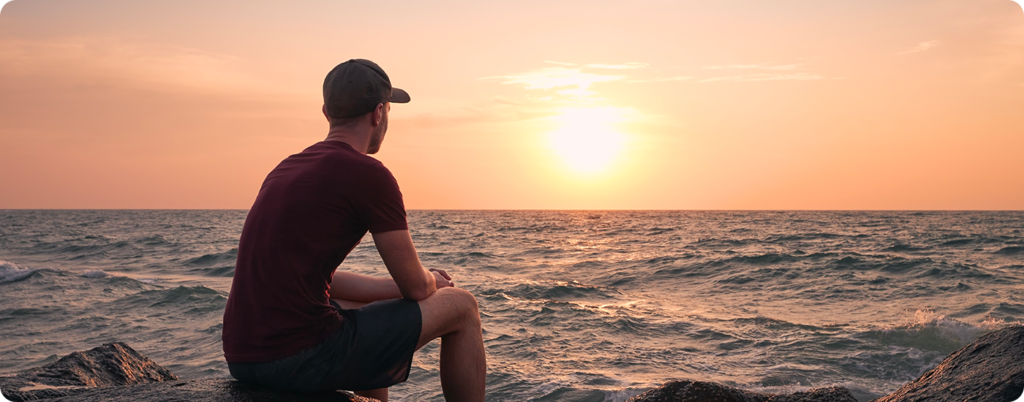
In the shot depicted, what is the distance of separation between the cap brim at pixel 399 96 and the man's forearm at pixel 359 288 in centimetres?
82

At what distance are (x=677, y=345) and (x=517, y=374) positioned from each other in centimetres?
265

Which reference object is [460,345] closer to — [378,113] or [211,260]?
[378,113]

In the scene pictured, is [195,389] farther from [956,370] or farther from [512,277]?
[512,277]

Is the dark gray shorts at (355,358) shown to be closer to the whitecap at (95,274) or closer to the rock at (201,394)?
the rock at (201,394)

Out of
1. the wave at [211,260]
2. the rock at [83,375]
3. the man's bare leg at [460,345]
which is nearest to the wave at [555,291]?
the rock at [83,375]

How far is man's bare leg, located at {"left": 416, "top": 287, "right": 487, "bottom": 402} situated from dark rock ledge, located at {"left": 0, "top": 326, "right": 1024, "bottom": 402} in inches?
16.7

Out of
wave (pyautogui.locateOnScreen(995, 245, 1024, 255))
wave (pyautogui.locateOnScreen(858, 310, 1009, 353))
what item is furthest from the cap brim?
wave (pyautogui.locateOnScreen(995, 245, 1024, 255))

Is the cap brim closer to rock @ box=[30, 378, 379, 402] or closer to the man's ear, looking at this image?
the man's ear

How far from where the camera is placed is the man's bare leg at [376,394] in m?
2.76

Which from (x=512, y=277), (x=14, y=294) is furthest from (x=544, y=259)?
(x=14, y=294)

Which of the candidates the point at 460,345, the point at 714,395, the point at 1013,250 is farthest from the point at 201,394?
the point at 1013,250

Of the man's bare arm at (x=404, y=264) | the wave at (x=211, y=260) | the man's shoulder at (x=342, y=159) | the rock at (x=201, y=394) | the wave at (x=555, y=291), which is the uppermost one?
the man's shoulder at (x=342, y=159)

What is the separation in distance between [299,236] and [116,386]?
1.77m

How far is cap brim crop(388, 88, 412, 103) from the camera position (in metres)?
2.50
